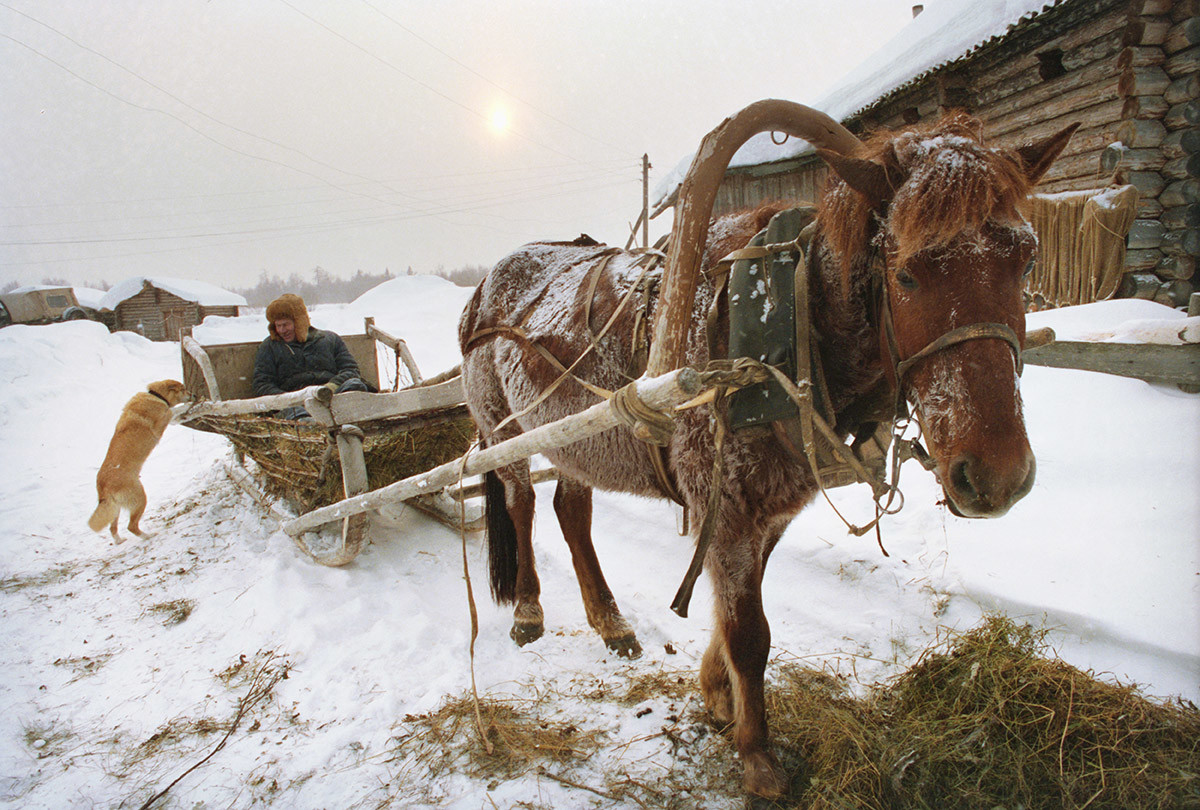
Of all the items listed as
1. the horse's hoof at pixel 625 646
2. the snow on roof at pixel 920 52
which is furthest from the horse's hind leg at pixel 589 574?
the snow on roof at pixel 920 52

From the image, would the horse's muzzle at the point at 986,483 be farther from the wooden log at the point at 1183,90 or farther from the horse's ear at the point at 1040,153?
the wooden log at the point at 1183,90

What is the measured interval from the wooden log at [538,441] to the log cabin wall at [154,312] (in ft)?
107

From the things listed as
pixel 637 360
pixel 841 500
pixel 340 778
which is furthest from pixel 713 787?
pixel 841 500

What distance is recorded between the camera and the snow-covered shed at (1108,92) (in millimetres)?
5523

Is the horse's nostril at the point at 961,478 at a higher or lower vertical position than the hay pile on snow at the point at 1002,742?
higher

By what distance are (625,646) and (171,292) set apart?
35109mm

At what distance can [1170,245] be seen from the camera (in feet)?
18.9

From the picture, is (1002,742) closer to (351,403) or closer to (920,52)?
(351,403)

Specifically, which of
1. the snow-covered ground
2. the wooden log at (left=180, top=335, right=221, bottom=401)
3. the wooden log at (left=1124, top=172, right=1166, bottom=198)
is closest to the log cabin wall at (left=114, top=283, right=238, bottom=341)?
the snow-covered ground

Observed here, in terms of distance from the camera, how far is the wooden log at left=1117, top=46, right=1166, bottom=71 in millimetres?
5562

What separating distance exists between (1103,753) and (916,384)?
1.42 m

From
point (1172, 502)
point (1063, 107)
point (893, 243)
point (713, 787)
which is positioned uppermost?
point (1063, 107)

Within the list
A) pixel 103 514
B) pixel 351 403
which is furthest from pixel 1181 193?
pixel 103 514

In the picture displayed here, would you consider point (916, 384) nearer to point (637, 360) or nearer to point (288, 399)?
point (637, 360)
